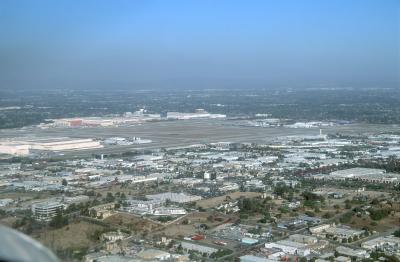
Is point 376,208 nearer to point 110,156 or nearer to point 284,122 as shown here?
point 110,156

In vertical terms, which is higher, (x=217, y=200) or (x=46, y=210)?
(x=46, y=210)

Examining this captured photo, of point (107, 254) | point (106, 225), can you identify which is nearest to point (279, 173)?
point (106, 225)

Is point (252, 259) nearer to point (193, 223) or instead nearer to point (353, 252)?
point (353, 252)

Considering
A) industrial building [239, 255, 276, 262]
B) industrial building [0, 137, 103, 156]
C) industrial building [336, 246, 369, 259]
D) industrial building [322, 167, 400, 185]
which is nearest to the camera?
industrial building [239, 255, 276, 262]

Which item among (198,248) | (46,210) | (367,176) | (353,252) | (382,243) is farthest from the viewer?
(367,176)

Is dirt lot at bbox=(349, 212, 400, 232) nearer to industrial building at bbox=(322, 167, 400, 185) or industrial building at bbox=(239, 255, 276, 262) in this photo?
industrial building at bbox=(239, 255, 276, 262)

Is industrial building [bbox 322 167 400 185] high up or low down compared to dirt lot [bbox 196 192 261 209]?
up

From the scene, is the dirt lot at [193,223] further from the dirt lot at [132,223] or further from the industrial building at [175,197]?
the industrial building at [175,197]

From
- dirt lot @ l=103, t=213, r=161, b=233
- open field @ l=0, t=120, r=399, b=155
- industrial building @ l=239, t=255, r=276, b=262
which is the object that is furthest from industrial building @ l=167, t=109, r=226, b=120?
industrial building @ l=239, t=255, r=276, b=262

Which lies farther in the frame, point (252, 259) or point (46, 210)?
point (46, 210)

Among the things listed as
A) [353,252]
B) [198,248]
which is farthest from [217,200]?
[353,252]
